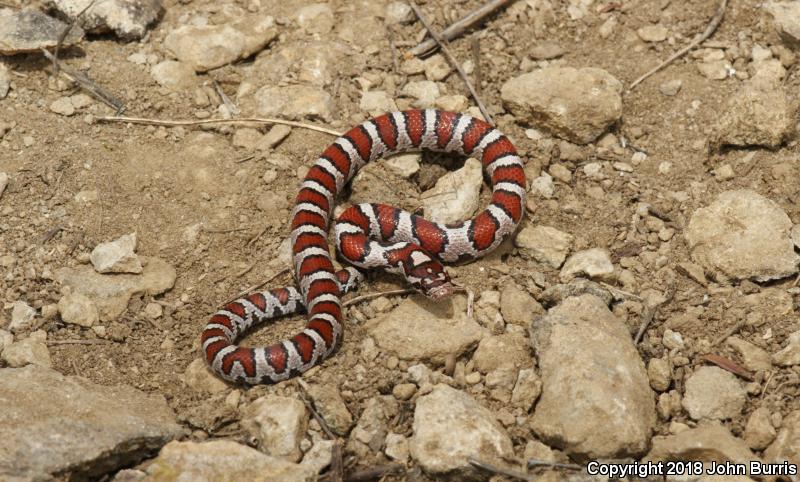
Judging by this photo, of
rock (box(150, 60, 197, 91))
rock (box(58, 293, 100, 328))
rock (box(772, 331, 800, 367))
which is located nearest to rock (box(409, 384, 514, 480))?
rock (box(772, 331, 800, 367))

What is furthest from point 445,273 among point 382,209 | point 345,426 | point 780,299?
point 780,299

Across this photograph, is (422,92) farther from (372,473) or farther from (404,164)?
(372,473)

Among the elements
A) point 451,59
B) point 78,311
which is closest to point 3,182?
point 78,311

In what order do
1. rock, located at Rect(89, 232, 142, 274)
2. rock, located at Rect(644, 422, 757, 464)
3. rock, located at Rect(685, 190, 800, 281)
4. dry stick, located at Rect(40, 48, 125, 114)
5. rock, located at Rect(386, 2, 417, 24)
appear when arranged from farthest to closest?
rock, located at Rect(386, 2, 417, 24) → dry stick, located at Rect(40, 48, 125, 114) → rock, located at Rect(89, 232, 142, 274) → rock, located at Rect(685, 190, 800, 281) → rock, located at Rect(644, 422, 757, 464)

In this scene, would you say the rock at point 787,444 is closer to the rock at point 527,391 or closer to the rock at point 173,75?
the rock at point 527,391

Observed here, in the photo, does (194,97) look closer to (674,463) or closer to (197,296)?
(197,296)

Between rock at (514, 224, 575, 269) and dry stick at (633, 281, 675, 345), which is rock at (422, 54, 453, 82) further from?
dry stick at (633, 281, 675, 345)
